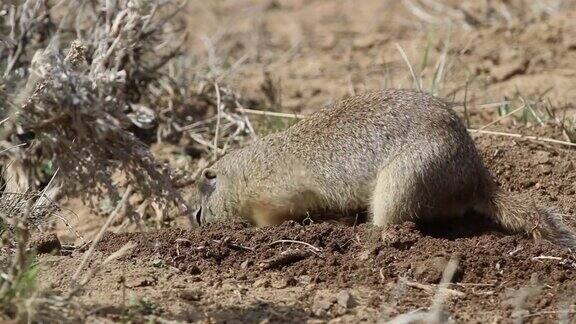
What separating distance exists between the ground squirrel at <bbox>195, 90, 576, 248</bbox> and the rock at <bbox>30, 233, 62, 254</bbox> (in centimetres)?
107

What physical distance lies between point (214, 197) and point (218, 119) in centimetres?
100

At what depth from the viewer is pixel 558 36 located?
896cm

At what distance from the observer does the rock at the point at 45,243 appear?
537 centimetres

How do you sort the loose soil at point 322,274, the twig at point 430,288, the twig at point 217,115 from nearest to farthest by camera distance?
the loose soil at point 322,274 → the twig at point 430,288 → the twig at point 217,115

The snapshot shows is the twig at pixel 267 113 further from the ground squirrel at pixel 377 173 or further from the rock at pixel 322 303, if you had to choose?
the rock at pixel 322 303

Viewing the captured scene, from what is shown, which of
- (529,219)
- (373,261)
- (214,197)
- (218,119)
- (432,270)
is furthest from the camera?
(218,119)

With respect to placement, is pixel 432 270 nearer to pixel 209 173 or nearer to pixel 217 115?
pixel 209 173

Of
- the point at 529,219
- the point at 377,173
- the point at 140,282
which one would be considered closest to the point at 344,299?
the point at 140,282

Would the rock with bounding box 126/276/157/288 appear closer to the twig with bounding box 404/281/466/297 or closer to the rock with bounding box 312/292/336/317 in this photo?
the rock with bounding box 312/292/336/317

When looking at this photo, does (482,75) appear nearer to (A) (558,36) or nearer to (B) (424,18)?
(A) (558,36)

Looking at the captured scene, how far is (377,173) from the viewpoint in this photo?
5664 mm

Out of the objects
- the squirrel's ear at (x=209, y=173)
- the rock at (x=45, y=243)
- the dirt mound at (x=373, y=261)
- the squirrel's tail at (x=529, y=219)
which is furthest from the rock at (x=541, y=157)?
the rock at (x=45, y=243)

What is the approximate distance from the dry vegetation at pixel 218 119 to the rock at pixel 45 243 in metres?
0.02

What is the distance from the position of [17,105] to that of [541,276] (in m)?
2.69
